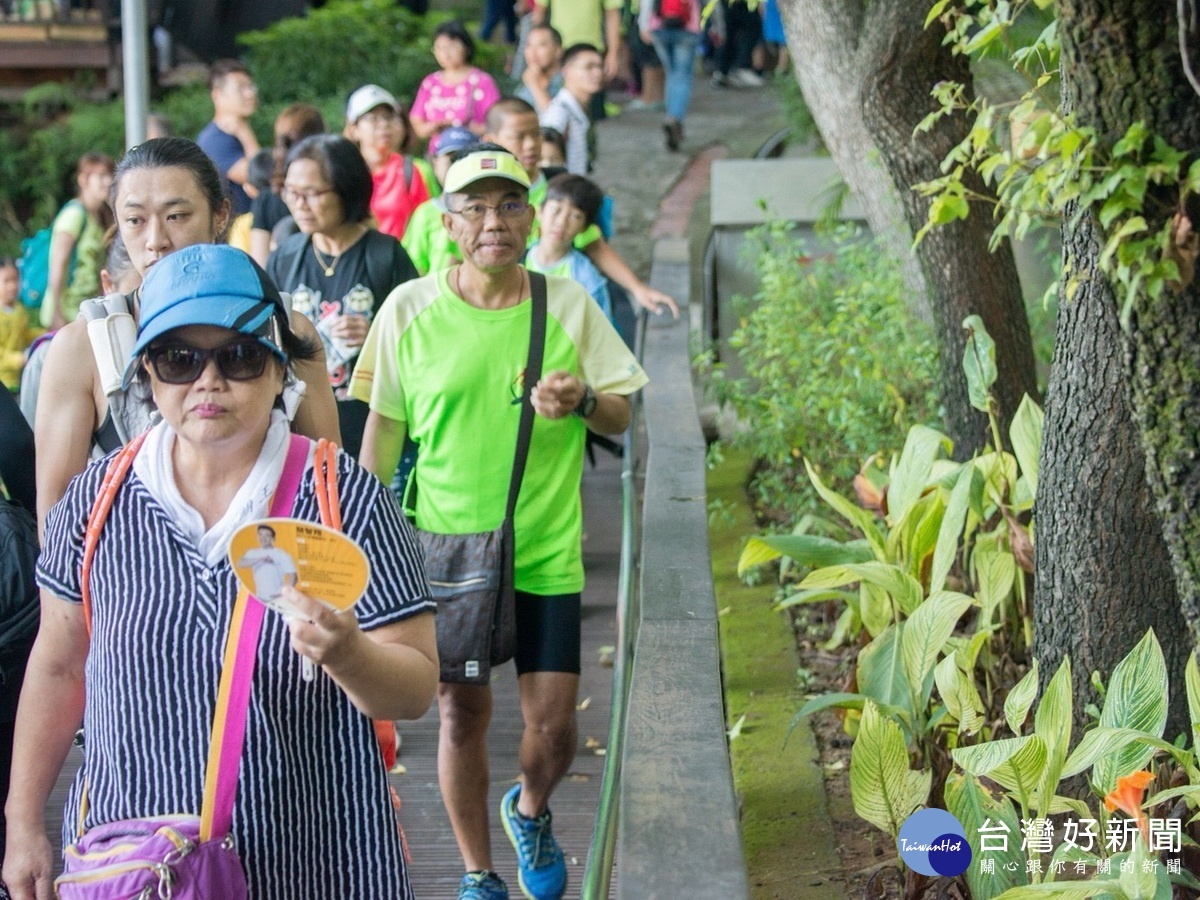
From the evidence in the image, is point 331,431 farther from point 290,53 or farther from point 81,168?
point 290,53

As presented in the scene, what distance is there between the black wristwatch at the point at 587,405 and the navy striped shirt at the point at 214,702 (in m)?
1.63

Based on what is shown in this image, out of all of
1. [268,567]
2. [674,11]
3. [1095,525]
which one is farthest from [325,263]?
[674,11]

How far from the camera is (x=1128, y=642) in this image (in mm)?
3885

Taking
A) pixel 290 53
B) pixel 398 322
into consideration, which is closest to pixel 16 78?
pixel 290 53

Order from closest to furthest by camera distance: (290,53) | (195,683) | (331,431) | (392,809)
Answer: (195,683)
(392,809)
(331,431)
(290,53)

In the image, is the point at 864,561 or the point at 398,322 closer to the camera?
the point at 398,322

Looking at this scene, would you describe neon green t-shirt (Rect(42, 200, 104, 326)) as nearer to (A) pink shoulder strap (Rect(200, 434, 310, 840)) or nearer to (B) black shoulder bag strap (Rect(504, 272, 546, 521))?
(B) black shoulder bag strap (Rect(504, 272, 546, 521))

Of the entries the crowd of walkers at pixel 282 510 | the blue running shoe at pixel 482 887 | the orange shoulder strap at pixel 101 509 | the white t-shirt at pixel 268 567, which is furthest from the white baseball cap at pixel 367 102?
the white t-shirt at pixel 268 567

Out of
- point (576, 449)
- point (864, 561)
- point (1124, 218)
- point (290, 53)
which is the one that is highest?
point (290, 53)

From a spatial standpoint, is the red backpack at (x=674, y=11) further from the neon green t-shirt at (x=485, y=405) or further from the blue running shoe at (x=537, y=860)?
the blue running shoe at (x=537, y=860)

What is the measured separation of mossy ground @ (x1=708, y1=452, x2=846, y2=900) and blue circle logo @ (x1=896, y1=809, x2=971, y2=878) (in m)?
0.51

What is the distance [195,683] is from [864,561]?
9.14ft

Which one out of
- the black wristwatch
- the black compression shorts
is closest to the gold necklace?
the black wristwatch

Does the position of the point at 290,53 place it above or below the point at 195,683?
above
